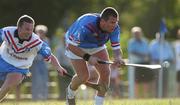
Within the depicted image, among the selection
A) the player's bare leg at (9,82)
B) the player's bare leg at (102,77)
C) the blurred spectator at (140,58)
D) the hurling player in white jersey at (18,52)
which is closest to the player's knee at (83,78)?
the player's bare leg at (102,77)

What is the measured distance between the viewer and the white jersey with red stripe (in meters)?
12.5

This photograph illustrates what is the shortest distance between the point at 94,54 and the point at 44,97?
22.3ft

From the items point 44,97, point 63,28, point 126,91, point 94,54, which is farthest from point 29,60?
point 63,28

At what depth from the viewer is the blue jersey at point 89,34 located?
12.4 metres

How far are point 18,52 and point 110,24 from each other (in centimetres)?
159

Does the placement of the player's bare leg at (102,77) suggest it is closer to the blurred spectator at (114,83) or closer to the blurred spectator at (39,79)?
the blurred spectator at (39,79)

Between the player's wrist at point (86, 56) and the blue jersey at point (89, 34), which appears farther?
the blue jersey at point (89, 34)

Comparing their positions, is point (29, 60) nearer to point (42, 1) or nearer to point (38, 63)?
point (38, 63)

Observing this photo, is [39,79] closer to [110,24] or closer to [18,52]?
[18,52]

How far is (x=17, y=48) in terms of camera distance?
12547 mm

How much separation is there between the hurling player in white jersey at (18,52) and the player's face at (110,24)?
945 mm

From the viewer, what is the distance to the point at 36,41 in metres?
12.6

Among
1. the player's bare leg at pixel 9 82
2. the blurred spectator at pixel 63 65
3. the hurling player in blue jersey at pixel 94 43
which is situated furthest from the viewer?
the blurred spectator at pixel 63 65

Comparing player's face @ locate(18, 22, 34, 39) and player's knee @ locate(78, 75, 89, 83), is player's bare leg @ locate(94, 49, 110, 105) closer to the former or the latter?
player's knee @ locate(78, 75, 89, 83)
